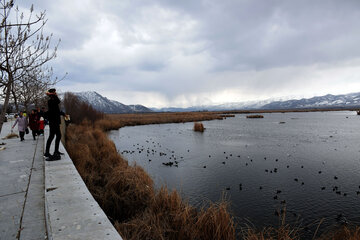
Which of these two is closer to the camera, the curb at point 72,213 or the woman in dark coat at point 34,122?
the curb at point 72,213

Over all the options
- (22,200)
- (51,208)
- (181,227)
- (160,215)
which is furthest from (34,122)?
(181,227)

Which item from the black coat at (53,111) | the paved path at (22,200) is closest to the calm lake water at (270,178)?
the paved path at (22,200)

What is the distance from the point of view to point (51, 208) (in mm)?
2717

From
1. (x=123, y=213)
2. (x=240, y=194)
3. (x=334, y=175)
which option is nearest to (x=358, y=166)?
(x=334, y=175)

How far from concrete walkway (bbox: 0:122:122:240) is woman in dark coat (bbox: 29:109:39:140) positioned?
7.54 meters

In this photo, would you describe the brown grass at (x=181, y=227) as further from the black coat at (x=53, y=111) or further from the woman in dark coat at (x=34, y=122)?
the woman in dark coat at (x=34, y=122)

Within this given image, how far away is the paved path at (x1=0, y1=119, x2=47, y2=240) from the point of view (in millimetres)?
2742

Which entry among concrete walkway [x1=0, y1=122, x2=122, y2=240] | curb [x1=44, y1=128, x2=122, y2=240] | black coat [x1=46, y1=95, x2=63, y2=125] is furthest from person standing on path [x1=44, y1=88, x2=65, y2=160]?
curb [x1=44, y1=128, x2=122, y2=240]

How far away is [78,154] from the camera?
8477 millimetres

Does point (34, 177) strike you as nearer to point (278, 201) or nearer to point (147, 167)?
point (147, 167)

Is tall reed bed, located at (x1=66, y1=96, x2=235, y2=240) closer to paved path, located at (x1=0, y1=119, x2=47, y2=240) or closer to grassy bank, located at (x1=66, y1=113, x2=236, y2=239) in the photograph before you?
grassy bank, located at (x1=66, y1=113, x2=236, y2=239)

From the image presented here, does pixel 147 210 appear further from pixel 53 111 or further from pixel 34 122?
pixel 34 122

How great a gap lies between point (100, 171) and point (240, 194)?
18.3 ft

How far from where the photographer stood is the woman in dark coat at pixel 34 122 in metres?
11.5
